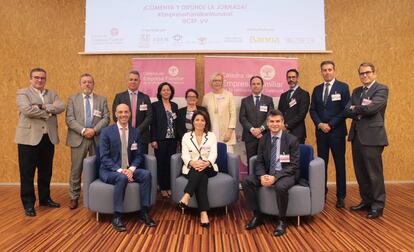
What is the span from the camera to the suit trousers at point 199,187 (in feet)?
10.7

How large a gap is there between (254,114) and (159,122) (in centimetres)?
129

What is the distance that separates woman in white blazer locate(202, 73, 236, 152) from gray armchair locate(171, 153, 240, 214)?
0.73 m

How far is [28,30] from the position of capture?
510 cm

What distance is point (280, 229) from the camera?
2.96 m

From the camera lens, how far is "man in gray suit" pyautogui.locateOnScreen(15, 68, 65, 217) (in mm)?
3574

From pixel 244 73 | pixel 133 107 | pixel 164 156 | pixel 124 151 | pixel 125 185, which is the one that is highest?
pixel 244 73

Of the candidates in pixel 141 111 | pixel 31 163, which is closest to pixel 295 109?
pixel 141 111

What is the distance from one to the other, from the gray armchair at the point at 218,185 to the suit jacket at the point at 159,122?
679 millimetres

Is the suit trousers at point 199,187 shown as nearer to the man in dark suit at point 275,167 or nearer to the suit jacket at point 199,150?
the suit jacket at point 199,150

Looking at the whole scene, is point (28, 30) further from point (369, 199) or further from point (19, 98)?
point (369, 199)

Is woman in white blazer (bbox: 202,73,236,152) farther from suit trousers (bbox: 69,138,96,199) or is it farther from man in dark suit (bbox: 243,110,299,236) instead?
suit trousers (bbox: 69,138,96,199)

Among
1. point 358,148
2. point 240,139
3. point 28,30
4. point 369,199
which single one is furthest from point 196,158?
point 28,30

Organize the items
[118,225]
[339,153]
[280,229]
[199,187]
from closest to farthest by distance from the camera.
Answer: [280,229] < [118,225] < [199,187] < [339,153]

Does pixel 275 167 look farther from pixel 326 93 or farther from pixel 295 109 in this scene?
pixel 326 93
